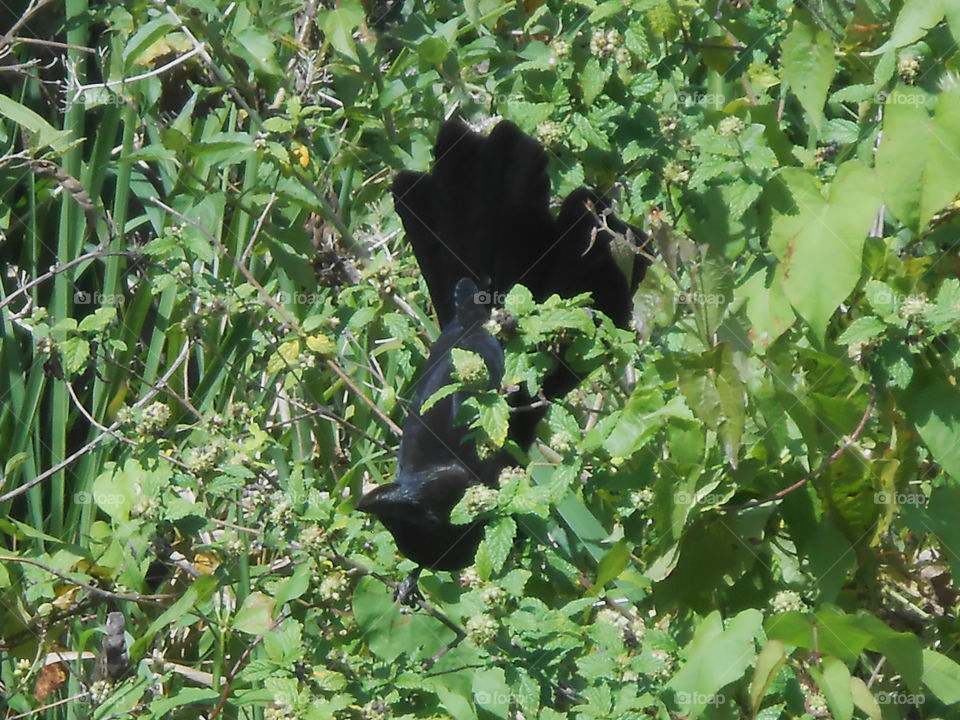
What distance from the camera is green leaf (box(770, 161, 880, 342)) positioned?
44.3 inches

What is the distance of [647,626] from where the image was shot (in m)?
1.56

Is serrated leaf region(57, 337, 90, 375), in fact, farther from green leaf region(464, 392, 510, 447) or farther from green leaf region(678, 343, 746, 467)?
green leaf region(678, 343, 746, 467)

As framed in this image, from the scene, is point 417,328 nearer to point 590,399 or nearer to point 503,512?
point 590,399

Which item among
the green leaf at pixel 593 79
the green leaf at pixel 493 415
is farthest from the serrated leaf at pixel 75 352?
the green leaf at pixel 593 79

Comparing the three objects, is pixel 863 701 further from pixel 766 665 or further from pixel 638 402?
pixel 638 402

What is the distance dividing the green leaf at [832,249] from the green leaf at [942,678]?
0.41 metres

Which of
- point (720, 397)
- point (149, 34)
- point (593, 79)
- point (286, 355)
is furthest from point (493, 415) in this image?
point (149, 34)

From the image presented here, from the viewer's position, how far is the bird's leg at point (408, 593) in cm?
162

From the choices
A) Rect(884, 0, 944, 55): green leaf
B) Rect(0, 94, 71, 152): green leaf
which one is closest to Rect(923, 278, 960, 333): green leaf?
Rect(884, 0, 944, 55): green leaf

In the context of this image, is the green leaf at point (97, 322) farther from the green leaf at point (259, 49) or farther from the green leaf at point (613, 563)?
the green leaf at point (613, 563)

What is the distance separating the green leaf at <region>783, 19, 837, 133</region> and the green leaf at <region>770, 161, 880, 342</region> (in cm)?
18

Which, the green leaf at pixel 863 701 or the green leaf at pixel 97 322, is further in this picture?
the green leaf at pixel 97 322

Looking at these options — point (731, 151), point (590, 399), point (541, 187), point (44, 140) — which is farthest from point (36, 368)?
point (731, 151)

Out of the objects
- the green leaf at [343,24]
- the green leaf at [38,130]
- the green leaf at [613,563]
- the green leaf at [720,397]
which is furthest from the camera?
the green leaf at [38,130]
